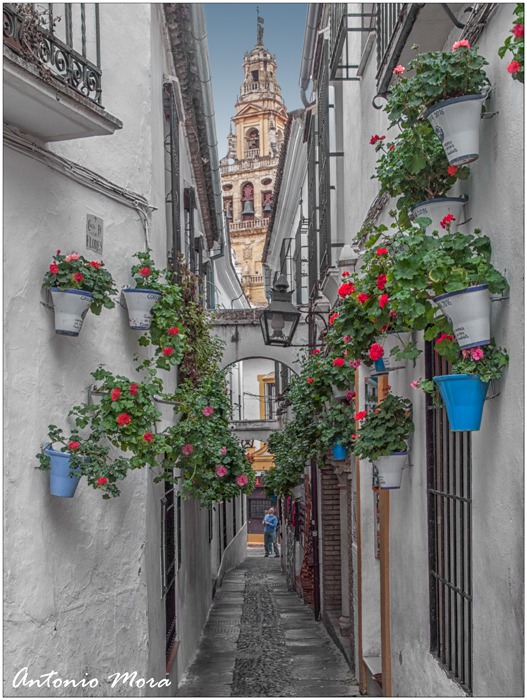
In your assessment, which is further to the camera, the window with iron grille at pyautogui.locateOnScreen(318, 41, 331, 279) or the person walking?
the person walking

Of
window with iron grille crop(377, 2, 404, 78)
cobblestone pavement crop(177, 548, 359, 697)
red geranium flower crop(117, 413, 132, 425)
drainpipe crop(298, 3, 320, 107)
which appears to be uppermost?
drainpipe crop(298, 3, 320, 107)

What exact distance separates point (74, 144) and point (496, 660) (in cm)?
416

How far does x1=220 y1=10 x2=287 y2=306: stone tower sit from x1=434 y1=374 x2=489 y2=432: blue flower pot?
47066mm

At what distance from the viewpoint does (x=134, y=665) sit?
218 inches

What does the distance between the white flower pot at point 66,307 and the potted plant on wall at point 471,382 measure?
7.83 ft

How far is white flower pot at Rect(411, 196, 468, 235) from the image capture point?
3.65m

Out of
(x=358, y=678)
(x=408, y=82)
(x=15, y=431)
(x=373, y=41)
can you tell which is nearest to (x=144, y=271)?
(x=15, y=431)

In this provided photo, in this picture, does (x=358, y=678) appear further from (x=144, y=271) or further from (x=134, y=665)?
(x=144, y=271)

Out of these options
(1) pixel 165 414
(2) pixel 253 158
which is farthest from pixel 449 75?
(2) pixel 253 158

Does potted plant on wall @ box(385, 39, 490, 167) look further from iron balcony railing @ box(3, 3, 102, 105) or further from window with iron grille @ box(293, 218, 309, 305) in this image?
window with iron grille @ box(293, 218, 309, 305)

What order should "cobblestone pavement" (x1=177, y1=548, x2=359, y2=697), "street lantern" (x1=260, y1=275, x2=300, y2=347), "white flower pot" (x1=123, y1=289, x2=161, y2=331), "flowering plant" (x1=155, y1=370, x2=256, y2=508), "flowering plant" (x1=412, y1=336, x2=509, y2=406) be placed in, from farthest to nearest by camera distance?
1. "cobblestone pavement" (x1=177, y1=548, x2=359, y2=697)
2. "street lantern" (x1=260, y1=275, x2=300, y2=347)
3. "flowering plant" (x1=155, y1=370, x2=256, y2=508)
4. "white flower pot" (x1=123, y1=289, x2=161, y2=331)
5. "flowering plant" (x1=412, y1=336, x2=509, y2=406)

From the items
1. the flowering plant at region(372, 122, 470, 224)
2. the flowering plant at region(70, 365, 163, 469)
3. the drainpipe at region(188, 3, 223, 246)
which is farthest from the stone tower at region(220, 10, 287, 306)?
the flowering plant at region(372, 122, 470, 224)

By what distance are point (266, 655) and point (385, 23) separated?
805cm

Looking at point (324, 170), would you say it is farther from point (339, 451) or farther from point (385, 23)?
point (385, 23)
